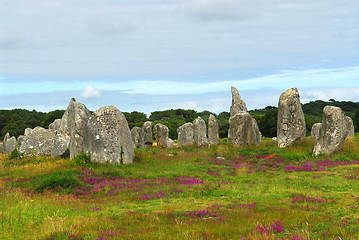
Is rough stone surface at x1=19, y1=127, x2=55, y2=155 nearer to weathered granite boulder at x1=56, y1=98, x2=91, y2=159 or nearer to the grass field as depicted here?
weathered granite boulder at x1=56, y1=98, x2=91, y2=159

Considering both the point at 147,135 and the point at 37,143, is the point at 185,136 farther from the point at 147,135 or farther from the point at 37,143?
the point at 37,143

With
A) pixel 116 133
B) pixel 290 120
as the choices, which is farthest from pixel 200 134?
pixel 116 133

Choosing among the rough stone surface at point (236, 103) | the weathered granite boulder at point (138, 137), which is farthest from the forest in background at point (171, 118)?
the weathered granite boulder at point (138, 137)

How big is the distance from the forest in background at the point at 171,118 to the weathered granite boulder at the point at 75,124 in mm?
48202

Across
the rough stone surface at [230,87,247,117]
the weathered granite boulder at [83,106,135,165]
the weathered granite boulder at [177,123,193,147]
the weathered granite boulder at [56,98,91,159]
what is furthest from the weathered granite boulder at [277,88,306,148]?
the weathered granite boulder at [56,98,91,159]

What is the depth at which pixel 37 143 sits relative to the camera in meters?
35.0

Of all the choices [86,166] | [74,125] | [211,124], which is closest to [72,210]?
[86,166]

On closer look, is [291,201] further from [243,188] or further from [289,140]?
[289,140]

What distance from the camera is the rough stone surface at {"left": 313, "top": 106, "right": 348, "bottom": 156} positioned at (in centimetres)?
2681

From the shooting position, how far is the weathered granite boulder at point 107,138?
24.5 m

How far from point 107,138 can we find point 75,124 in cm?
549

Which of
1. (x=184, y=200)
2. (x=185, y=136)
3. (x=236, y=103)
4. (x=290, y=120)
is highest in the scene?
(x=236, y=103)

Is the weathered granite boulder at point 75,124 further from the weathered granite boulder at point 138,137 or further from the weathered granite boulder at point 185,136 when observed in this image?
the weathered granite boulder at point 185,136

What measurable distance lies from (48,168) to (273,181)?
15186mm
